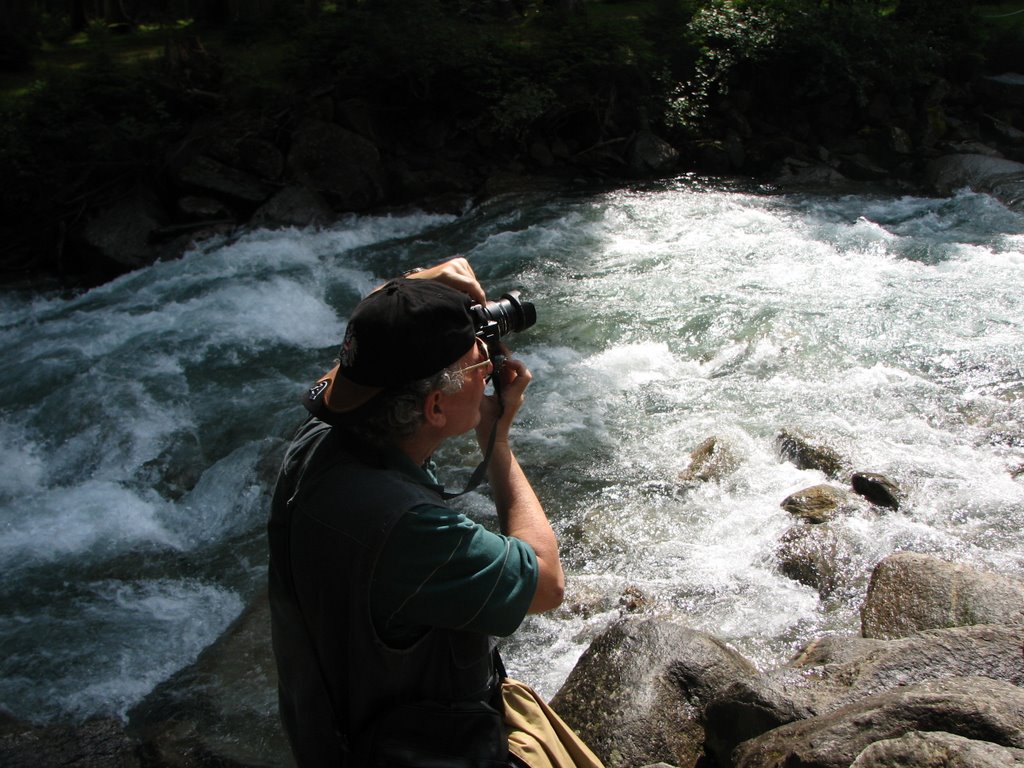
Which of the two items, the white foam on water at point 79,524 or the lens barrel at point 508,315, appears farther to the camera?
the white foam on water at point 79,524

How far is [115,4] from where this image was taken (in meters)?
16.0

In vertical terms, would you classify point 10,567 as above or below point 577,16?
below

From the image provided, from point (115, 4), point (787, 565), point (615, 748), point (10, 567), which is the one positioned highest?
point (115, 4)

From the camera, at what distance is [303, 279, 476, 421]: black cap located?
1.62 meters

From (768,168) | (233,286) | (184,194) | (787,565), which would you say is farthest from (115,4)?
(787,565)

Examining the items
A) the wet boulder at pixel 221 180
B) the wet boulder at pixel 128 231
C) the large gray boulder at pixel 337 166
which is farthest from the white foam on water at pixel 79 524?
the large gray boulder at pixel 337 166

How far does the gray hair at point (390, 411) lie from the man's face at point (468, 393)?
0.16 feet

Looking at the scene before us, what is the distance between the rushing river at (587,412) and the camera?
168 inches

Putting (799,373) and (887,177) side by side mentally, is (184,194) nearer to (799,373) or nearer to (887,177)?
(799,373)

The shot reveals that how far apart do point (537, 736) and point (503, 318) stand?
96 cm

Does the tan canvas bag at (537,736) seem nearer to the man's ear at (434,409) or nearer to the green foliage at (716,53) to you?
the man's ear at (434,409)

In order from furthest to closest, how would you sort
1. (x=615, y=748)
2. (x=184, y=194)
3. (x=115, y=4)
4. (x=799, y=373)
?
1. (x=115, y=4)
2. (x=184, y=194)
3. (x=799, y=373)
4. (x=615, y=748)

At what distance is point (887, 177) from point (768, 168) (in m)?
1.61


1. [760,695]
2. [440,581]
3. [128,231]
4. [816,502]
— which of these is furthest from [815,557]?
[128,231]
